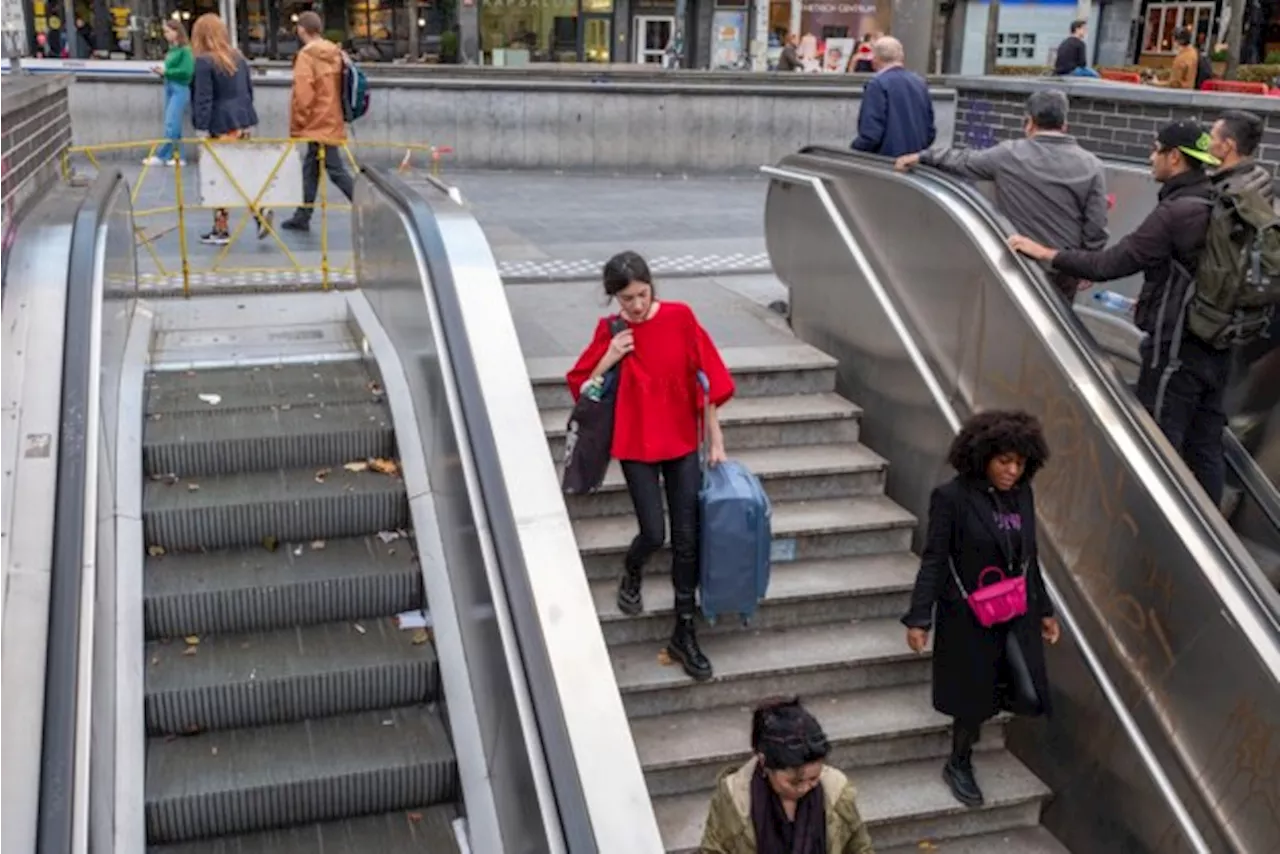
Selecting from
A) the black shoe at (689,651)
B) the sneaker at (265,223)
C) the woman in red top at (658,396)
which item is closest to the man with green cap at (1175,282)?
the woman in red top at (658,396)

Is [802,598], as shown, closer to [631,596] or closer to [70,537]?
[631,596]

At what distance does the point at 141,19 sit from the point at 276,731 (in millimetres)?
31819

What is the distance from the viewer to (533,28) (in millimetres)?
36312

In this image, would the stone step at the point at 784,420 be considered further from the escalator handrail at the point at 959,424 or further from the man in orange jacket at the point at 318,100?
the man in orange jacket at the point at 318,100

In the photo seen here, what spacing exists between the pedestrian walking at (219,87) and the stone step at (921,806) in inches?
270

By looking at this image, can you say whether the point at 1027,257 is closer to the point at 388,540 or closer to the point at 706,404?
the point at 706,404

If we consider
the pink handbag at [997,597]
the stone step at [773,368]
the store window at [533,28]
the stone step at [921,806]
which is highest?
the store window at [533,28]

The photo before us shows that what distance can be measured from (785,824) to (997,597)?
1647 mm

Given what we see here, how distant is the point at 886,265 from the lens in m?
6.81

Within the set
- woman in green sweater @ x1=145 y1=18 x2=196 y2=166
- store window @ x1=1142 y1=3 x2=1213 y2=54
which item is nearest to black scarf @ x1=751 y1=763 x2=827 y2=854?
woman in green sweater @ x1=145 y1=18 x2=196 y2=166

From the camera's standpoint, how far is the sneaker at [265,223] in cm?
979

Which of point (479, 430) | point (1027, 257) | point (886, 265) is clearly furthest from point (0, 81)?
point (1027, 257)

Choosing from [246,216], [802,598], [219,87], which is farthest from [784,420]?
[219,87]

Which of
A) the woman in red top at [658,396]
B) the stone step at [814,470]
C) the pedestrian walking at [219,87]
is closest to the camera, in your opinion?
the woman in red top at [658,396]
